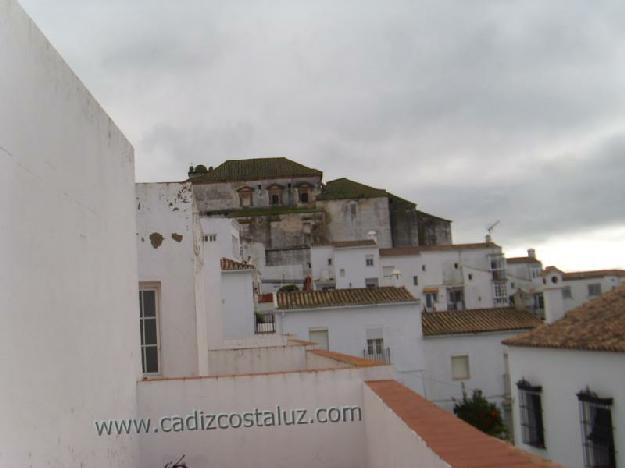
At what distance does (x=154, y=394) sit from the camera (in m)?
5.89

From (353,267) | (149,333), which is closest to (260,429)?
(149,333)

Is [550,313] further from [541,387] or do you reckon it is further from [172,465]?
[172,465]

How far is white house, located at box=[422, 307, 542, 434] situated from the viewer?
23.7 m

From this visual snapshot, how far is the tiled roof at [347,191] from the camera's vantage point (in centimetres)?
5047

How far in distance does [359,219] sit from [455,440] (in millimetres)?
46884

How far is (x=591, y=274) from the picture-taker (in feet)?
139

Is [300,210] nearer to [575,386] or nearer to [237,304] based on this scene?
[237,304]

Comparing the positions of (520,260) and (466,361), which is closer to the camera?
(466,361)

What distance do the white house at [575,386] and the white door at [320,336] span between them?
10.1 metres

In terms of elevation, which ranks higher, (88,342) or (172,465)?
(88,342)

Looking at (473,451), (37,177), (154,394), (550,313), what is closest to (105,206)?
(37,177)

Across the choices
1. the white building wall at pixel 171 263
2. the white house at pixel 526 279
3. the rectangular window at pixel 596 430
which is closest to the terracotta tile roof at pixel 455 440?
the white building wall at pixel 171 263

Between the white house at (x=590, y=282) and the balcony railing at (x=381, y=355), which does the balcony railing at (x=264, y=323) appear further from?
the white house at (x=590, y=282)

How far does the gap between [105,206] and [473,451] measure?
3180 millimetres
